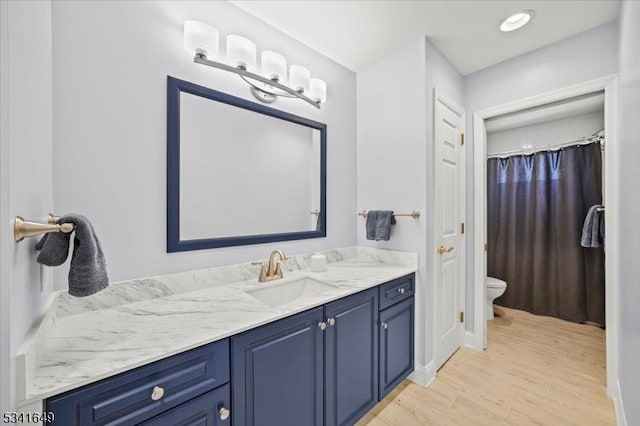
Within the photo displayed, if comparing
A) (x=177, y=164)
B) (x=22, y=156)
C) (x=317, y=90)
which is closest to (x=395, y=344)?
(x=177, y=164)

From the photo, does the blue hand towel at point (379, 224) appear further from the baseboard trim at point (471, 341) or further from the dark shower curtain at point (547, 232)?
the dark shower curtain at point (547, 232)

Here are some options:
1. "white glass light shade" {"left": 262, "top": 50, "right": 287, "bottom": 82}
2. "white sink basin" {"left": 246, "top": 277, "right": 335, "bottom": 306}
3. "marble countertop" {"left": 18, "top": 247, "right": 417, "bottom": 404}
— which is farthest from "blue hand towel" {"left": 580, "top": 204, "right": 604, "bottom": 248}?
"white glass light shade" {"left": 262, "top": 50, "right": 287, "bottom": 82}

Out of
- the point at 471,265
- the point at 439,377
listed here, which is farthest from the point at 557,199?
the point at 439,377

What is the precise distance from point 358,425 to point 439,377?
31.1 inches

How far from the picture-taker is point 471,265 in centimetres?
242

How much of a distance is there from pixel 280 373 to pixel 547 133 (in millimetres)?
3813

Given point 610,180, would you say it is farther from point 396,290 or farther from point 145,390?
point 145,390

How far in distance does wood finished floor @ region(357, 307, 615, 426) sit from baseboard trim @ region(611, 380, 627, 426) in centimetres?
4

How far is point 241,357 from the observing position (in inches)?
39.6

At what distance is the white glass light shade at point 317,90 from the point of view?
6.28ft

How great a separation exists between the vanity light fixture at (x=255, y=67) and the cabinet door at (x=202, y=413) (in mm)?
1483

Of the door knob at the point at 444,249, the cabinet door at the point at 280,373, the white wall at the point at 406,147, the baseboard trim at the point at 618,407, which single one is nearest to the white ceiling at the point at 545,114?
the white wall at the point at 406,147

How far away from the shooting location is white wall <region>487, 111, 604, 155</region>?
2865mm

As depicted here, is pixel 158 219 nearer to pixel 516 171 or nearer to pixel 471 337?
pixel 471 337
